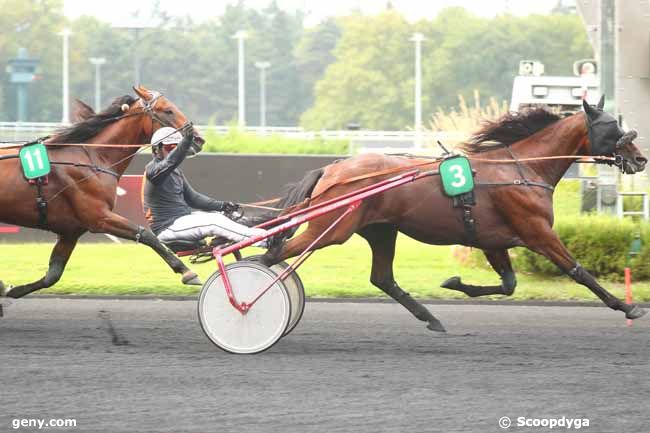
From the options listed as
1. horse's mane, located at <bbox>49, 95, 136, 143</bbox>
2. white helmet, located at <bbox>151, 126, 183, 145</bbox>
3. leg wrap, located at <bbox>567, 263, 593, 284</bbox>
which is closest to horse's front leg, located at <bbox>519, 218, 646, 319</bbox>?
leg wrap, located at <bbox>567, 263, 593, 284</bbox>

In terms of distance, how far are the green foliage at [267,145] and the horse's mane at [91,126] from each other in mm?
7861

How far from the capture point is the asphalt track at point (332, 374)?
500 cm

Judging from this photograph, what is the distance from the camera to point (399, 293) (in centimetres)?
733

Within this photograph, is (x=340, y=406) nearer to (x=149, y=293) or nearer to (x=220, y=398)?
(x=220, y=398)

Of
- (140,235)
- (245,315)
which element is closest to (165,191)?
(140,235)

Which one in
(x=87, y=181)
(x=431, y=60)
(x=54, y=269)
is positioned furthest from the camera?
(x=431, y=60)

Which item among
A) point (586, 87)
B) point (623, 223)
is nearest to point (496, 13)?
point (586, 87)

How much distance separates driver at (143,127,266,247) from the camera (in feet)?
22.5

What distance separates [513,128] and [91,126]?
2.85 meters

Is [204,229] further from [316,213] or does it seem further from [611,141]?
[611,141]

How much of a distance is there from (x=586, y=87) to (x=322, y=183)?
8004 millimetres

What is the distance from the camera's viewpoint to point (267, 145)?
16156mm

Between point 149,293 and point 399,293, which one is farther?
point 149,293

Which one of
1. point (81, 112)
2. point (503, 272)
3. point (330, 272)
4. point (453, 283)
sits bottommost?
point (330, 272)
